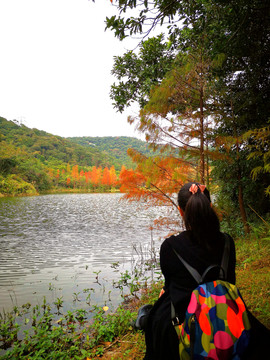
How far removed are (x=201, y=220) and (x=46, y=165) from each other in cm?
8612

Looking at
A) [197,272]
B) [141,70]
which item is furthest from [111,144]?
[197,272]

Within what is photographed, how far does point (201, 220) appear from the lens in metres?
1.29

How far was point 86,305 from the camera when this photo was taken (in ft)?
14.1

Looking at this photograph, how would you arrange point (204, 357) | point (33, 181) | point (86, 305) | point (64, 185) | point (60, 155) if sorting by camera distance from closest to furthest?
point (204, 357)
point (86, 305)
point (33, 181)
point (64, 185)
point (60, 155)

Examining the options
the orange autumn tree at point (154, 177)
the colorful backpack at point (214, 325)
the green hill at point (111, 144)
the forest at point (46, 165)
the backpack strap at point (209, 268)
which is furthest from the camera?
the green hill at point (111, 144)

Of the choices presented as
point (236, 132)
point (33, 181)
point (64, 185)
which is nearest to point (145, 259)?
point (236, 132)

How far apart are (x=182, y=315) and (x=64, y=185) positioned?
7215 cm

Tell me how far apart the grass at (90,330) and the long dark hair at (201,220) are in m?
1.79

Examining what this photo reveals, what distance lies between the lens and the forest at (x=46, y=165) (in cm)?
4352

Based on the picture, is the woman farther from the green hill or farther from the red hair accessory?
the green hill

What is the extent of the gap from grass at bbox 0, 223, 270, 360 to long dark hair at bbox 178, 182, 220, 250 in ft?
5.87

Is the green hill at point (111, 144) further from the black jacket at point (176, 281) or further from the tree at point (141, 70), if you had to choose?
the black jacket at point (176, 281)

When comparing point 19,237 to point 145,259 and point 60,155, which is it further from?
point 60,155

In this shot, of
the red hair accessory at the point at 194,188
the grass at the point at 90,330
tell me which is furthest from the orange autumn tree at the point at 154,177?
the red hair accessory at the point at 194,188
